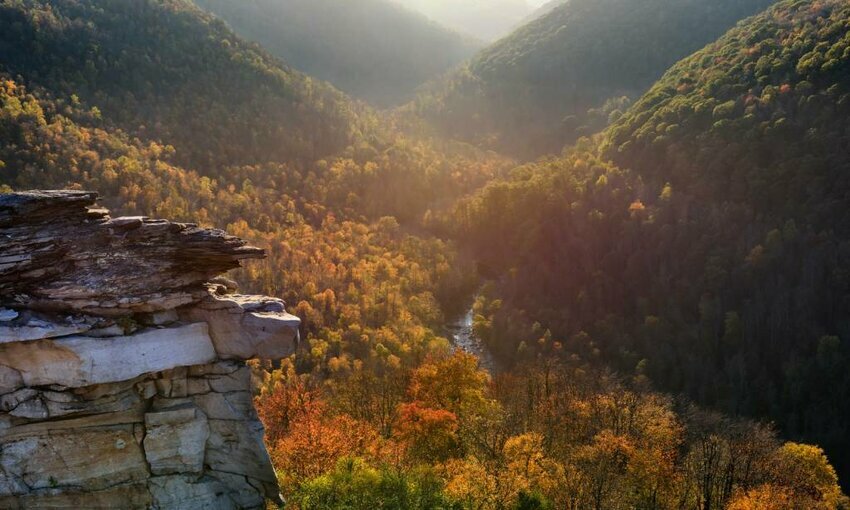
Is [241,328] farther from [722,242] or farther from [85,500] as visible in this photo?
[722,242]

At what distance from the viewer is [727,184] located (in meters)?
111

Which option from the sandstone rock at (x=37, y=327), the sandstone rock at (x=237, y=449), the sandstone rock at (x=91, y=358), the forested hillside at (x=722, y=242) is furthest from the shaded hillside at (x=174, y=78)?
the sandstone rock at (x=237, y=449)

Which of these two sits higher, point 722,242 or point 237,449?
point 722,242

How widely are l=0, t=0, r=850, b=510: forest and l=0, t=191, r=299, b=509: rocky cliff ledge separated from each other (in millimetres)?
7873

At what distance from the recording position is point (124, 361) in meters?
19.6

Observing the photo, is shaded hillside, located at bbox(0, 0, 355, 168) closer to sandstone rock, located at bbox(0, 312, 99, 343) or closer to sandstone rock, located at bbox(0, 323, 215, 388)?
sandstone rock, located at bbox(0, 312, 99, 343)

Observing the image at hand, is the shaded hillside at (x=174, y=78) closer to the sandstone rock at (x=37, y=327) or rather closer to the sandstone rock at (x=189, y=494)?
the sandstone rock at (x=37, y=327)

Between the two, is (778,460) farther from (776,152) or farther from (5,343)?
(776,152)

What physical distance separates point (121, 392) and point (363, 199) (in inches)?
5730

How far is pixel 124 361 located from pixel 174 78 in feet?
515

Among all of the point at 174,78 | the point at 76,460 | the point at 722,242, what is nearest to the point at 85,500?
the point at 76,460

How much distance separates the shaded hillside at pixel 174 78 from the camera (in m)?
133

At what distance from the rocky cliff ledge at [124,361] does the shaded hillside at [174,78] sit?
132 m

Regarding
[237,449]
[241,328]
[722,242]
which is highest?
[241,328]
